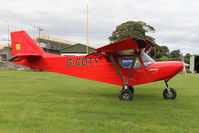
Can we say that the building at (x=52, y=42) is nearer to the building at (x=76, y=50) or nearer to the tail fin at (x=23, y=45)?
the building at (x=76, y=50)

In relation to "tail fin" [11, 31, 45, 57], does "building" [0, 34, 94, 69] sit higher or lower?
higher

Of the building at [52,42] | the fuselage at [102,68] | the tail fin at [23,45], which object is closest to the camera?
the fuselage at [102,68]

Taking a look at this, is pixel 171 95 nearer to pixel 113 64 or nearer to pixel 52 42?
pixel 113 64

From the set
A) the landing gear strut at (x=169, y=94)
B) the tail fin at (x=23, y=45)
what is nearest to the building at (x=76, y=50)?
the tail fin at (x=23, y=45)

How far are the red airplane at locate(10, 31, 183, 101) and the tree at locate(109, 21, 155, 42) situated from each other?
34.6 metres

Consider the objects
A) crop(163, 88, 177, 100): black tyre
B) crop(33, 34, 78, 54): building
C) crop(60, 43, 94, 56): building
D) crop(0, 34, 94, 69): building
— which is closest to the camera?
crop(163, 88, 177, 100): black tyre

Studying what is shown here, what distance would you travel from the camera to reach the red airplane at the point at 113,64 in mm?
7433

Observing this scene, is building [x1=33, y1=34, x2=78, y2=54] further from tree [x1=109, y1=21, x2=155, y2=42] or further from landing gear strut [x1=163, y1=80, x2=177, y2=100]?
landing gear strut [x1=163, y1=80, x2=177, y2=100]

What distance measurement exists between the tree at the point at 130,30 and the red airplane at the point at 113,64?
3462cm

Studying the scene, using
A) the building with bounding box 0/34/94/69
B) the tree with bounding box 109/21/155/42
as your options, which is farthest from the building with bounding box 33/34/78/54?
the tree with bounding box 109/21/155/42

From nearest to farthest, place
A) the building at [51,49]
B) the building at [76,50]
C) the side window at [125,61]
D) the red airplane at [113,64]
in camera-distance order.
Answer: the red airplane at [113,64], the side window at [125,61], the building at [76,50], the building at [51,49]

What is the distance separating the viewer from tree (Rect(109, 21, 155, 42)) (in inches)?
1666

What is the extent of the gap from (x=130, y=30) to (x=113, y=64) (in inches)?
1501

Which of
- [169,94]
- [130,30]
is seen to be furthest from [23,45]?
[130,30]
